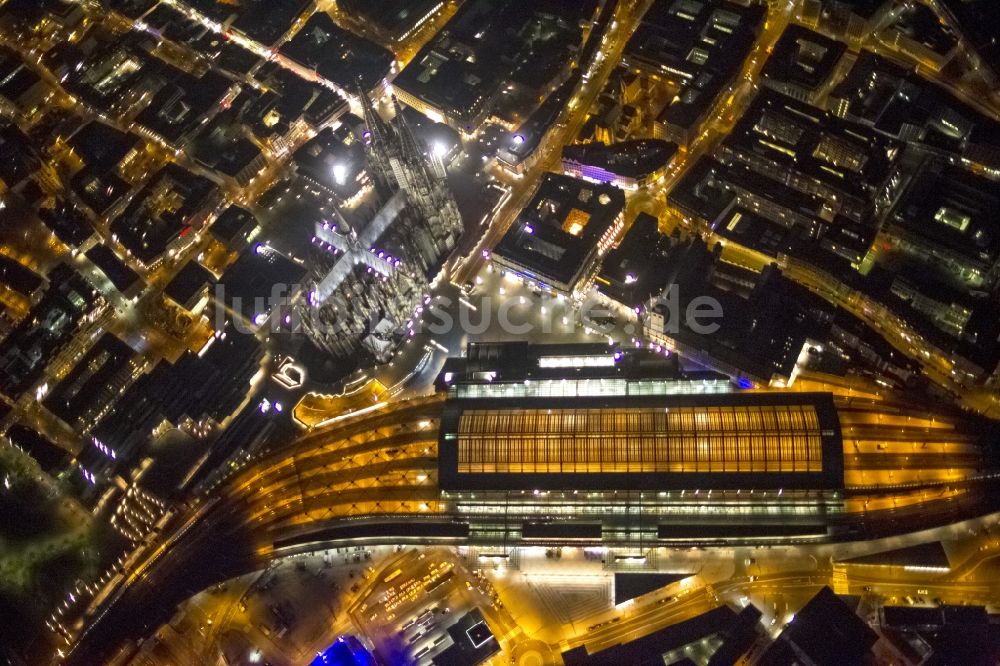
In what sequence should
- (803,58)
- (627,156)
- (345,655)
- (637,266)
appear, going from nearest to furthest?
(345,655) < (637,266) < (627,156) < (803,58)

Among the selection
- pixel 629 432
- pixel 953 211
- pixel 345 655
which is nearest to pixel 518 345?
pixel 629 432

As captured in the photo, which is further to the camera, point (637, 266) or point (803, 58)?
point (803, 58)

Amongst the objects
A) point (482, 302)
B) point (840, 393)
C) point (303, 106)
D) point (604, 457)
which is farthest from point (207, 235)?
point (840, 393)

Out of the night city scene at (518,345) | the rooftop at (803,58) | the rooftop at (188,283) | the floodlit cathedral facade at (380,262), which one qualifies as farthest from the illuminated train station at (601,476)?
the rooftop at (803,58)

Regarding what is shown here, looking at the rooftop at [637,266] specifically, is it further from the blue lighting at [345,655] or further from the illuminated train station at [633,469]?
the blue lighting at [345,655]

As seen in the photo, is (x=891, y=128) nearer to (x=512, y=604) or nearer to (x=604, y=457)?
(x=604, y=457)

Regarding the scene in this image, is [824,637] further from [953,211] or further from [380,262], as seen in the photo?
[380,262]
